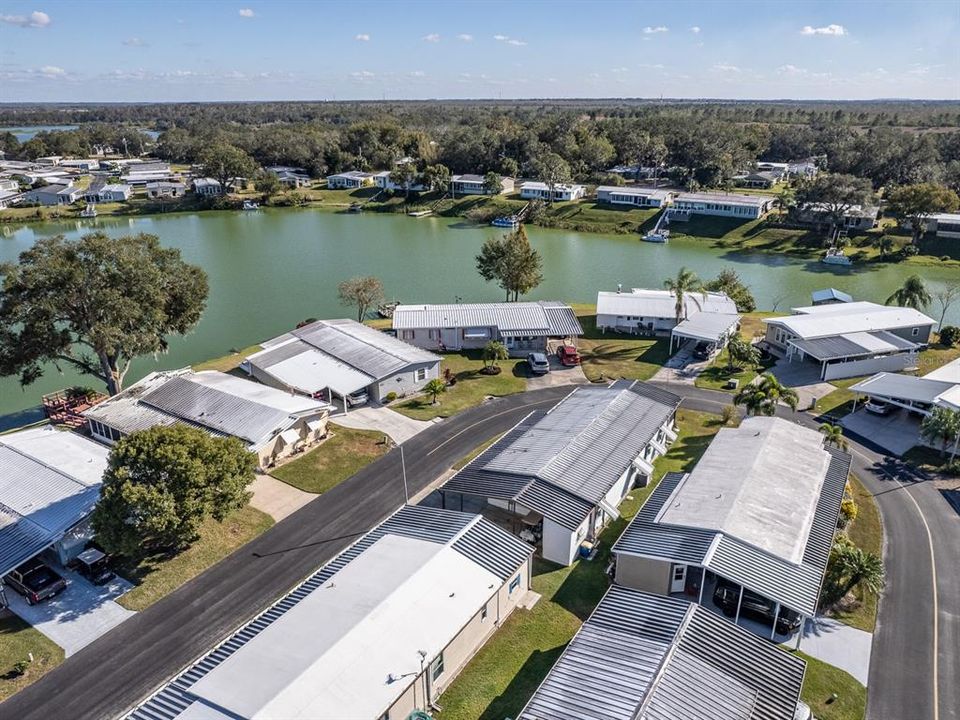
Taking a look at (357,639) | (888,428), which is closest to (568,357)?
(888,428)

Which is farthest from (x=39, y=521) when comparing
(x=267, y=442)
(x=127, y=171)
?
(x=127, y=171)

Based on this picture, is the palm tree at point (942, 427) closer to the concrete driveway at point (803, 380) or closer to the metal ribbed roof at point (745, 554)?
the concrete driveway at point (803, 380)

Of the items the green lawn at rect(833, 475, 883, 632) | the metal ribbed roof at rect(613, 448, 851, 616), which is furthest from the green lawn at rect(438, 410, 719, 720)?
the green lawn at rect(833, 475, 883, 632)

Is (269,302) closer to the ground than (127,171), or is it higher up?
closer to the ground

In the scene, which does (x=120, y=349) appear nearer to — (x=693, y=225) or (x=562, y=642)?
(x=562, y=642)

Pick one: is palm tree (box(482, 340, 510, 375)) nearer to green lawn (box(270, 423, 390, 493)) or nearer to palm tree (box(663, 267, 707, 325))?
green lawn (box(270, 423, 390, 493))

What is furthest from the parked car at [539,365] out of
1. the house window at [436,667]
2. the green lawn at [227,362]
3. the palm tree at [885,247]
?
the palm tree at [885,247]

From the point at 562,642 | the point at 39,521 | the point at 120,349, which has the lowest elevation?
the point at 562,642
